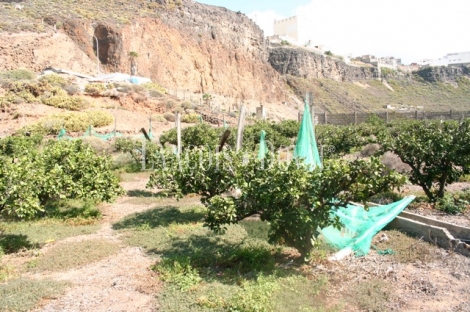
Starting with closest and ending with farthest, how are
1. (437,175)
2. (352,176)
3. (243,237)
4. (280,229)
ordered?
(352,176)
(280,229)
(243,237)
(437,175)

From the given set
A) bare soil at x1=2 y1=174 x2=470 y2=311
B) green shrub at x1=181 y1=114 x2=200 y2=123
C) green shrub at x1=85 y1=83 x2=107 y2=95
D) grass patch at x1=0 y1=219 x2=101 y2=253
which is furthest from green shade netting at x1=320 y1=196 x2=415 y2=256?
green shrub at x1=85 y1=83 x2=107 y2=95

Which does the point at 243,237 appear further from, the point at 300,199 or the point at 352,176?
the point at 352,176

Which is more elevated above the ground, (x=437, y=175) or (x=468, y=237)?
(x=437, y=175)

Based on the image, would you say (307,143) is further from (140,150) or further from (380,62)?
(380,62)

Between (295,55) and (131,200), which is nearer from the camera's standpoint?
(131,200)

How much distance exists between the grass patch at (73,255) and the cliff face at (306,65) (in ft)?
235

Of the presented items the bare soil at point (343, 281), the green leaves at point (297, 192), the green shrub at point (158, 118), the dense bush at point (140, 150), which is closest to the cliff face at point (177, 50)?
the green shrub at point (158, 118)

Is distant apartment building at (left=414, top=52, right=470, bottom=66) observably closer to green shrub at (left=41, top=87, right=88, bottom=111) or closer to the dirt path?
green shrub at (left=41, top=87, right=88, bottom=111)

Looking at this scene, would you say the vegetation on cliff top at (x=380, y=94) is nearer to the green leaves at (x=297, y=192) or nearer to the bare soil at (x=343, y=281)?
the bare soil at (x=343, y=281)

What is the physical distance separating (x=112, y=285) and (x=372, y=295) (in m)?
3.57

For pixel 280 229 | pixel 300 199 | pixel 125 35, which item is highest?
pixel 125 35

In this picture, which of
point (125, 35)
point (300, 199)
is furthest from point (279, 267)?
point (125, 35)

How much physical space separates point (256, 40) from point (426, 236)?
66.1 metres

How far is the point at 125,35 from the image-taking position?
44219mm
